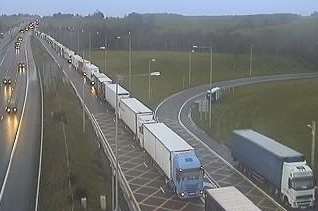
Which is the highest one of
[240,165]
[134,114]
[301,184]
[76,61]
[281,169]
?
[76,61]

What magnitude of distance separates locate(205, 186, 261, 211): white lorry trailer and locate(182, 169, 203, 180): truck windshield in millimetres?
4877

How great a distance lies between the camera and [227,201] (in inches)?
1021

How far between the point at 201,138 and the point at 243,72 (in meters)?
53.3

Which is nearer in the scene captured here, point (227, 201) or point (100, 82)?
→ point (227, 201)

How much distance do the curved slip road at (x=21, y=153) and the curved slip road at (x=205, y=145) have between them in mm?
13639

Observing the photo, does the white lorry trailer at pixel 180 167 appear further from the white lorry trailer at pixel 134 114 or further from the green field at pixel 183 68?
the green field at pixel 183 68

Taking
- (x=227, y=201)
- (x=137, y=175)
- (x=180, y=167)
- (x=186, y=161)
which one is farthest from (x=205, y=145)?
(x=227, y=201)

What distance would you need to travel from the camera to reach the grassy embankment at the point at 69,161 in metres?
34.1

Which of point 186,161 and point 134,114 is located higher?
point 134,114

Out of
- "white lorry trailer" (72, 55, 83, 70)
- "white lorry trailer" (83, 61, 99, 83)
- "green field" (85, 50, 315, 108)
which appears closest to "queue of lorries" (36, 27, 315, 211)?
"green field" (85, 50, 315, 108)

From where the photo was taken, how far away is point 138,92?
76.4 metres

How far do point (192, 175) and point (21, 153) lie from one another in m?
19.2

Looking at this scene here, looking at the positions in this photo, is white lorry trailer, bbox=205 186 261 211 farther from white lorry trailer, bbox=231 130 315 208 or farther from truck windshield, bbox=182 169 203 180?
white lorry trailer, bbox=231 130 315 208

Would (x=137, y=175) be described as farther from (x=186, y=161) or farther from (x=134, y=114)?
(x=134, y=114)
